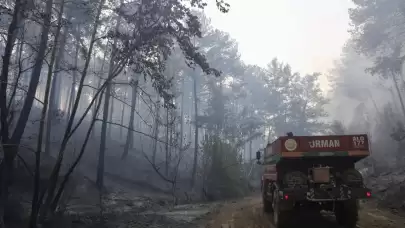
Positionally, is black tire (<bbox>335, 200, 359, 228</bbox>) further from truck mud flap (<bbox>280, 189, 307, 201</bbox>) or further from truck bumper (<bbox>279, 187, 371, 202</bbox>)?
truck mud flap (<bbox>280, 189, 307, 201</bbox>)

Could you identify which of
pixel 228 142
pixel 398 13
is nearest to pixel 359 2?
pixel 398 13

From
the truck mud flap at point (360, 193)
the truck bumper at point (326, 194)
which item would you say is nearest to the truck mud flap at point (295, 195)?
the truck bumper at point (326, 194)

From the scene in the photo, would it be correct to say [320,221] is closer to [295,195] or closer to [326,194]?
[326,194]

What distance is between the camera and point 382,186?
16.8 meters

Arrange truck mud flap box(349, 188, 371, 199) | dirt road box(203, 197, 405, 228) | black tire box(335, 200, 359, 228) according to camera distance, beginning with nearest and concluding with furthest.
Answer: truck mud flap box(349, 188, 371, 199) → black tire box(335, 200, 359, 228) → dirt road box(203, 197, 405, 228)

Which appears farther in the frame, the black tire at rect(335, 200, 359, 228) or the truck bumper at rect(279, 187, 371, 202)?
the black tire at rect(335, 200, 359, 228)

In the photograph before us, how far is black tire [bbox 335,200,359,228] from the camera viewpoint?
873 cm

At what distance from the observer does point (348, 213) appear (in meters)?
8.80

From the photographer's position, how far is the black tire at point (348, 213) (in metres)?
8.73

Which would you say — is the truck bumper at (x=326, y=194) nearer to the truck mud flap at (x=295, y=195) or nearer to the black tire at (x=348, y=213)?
the truck mud flap at (x=295, y=195)

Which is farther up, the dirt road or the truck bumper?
the truck bumper

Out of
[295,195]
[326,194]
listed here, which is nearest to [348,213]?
[326,194]

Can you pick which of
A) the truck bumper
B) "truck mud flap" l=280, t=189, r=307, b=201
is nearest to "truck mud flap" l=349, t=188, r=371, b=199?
the truck bumper

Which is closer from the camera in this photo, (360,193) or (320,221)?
(360,193)
